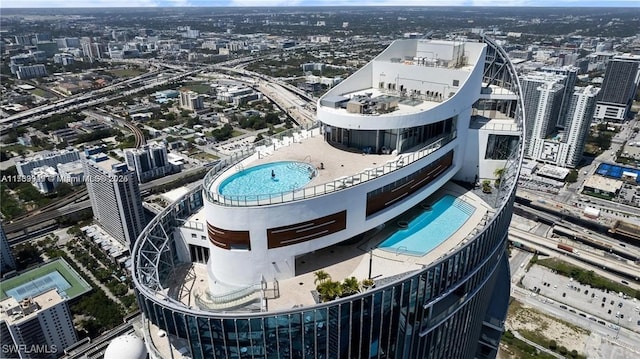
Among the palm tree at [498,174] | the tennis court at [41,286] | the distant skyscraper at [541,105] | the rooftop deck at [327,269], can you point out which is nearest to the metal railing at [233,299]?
the rooftop deck at [327,269]

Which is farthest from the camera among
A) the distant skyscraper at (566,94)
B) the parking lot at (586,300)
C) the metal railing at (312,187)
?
the distant skyscraper at (566,94)

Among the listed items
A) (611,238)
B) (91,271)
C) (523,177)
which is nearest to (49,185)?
(91,271)

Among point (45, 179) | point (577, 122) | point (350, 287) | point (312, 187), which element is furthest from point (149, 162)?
point (577, 122)

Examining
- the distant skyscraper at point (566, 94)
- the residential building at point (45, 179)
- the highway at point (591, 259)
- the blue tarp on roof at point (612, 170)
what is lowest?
the highway at point (591, 259)

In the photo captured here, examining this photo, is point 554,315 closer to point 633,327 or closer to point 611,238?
point 633,327

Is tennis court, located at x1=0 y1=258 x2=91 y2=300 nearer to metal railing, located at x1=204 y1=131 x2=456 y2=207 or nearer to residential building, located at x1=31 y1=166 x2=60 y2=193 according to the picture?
residential building, located at x1=31 y1=166 x2=60 y2=193

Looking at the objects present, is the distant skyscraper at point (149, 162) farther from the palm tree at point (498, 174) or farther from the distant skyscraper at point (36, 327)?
the palm tree at point (498, 174)

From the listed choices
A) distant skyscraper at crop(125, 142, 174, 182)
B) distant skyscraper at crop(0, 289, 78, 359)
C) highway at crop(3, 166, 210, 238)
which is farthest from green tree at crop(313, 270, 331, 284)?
distant skyscraper at crop(125, 142, 174, 182)
